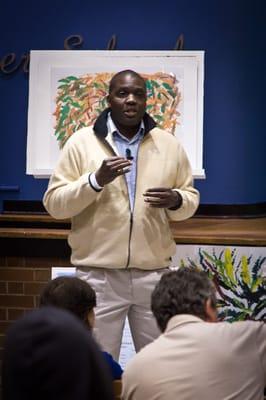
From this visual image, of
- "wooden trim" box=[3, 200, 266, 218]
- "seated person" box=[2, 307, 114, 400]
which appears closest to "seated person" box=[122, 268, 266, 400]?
"seated person" box=[2, 307, 114, 400]

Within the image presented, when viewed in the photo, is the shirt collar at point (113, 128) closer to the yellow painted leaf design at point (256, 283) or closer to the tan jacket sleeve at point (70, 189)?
the tan jacket sleeve at point (70, 189)

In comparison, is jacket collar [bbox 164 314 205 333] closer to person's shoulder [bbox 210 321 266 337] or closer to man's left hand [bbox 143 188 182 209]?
person's shoulder [bbox 210 321 266 337]

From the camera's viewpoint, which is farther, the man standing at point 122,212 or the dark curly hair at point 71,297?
the man standing at point 122,212

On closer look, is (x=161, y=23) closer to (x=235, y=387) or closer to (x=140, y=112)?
(x=140, y=112)

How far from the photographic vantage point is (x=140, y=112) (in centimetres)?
297

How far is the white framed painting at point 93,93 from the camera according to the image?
4156mm

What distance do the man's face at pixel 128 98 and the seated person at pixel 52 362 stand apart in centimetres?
180

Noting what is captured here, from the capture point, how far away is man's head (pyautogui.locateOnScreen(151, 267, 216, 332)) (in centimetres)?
200

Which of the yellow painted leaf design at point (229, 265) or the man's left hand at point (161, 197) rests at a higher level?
the man's left hand at point (161, 197)

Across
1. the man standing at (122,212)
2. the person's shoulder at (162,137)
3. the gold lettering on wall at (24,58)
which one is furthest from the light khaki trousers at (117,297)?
the gold lettering on wall at (24,58)

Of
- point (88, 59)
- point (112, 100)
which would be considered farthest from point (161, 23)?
point (112, 100)

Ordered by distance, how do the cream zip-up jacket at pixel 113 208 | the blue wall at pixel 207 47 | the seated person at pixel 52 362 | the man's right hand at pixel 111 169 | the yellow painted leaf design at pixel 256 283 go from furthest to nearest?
the blue wall at pixel 207 47
the yellow painted leaf design at pixel 256 283
the cream zip-up jacket at pixel 113 208
the man's right hand at pixel 111 169
the seated person at pixel 52 362

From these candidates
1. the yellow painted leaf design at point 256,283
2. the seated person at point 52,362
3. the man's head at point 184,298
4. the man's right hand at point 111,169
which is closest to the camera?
the seated person at point 52,362

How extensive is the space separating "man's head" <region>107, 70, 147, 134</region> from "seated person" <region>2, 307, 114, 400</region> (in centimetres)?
180
